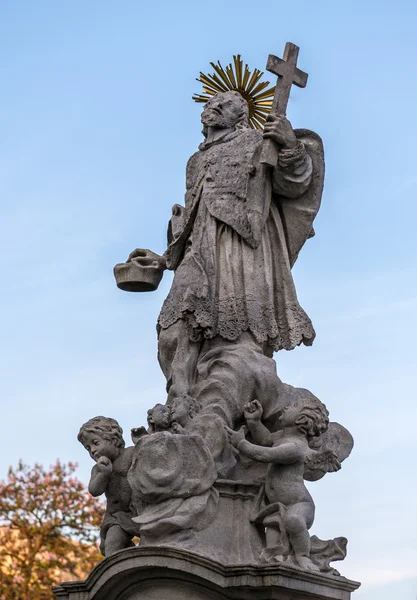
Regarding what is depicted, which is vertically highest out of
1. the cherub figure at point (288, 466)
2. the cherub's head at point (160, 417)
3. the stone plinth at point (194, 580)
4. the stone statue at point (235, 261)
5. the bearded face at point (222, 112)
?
the bearded face at point (222, 112)

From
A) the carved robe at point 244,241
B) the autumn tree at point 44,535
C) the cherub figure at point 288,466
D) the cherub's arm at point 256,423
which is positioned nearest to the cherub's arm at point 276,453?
the cherub figure at point 288,466

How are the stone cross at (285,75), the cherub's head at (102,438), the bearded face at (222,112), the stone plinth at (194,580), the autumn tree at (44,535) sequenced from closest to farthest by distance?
the stone plinth at (194,580), the cherub's head at (102,438), the stone cross at (285,75), the bearded face at (222,112), the autumn tree at (44,535)

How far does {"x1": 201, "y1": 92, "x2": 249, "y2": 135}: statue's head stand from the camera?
37.0 ft

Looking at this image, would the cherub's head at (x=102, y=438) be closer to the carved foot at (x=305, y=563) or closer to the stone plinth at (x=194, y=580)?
the stone plinth at (x=194, y=580)

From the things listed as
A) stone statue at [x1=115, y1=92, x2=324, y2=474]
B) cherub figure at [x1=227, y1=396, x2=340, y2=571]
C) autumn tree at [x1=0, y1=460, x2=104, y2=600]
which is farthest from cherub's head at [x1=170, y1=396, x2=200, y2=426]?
autumn tree at [x1=0, y1=460, x2=104, y2=600]

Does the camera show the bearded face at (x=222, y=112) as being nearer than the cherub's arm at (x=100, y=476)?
No

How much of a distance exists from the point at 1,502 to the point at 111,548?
12.1m

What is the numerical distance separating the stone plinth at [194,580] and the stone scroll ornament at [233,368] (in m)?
0.12

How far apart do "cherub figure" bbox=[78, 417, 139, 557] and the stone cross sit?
9.32 ft

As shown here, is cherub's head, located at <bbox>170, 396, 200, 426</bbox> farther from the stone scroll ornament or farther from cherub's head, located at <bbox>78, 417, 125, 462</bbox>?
cherub's head, located at <bbox>78, 417, 125, 462</bbox>

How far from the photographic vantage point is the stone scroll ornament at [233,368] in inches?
368

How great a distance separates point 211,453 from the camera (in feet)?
31.3

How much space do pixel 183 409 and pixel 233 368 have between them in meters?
0.57

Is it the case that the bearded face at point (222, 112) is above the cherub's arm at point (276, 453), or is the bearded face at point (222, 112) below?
above
